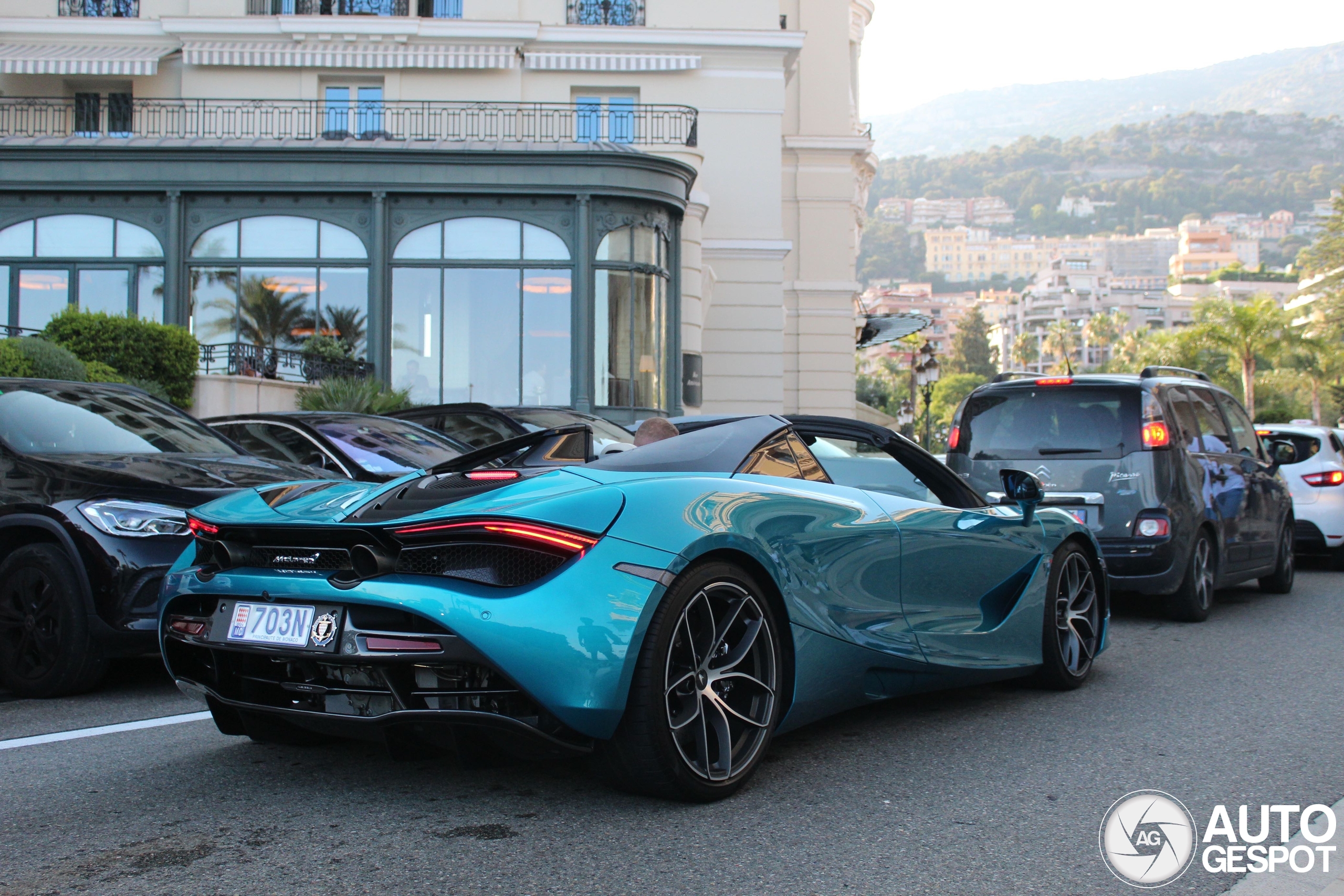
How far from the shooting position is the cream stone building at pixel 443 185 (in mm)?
22719

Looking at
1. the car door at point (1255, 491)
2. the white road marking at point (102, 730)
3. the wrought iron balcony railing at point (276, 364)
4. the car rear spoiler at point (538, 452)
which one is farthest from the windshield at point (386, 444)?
the wrought iron balcony railing at point (276, 364)

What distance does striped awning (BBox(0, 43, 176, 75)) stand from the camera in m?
26.5

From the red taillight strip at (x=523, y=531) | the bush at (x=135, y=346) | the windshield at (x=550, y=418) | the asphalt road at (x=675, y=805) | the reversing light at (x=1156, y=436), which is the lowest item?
the asphalt road at (x=675, y=805)

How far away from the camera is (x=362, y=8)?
28.1 m

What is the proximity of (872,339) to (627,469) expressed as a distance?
36.1 m

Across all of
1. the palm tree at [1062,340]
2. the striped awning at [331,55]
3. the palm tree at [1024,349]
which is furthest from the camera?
the palm tree at [1024,349]

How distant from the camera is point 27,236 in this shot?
22812 millimetres

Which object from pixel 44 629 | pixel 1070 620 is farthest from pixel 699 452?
pixel 44 629

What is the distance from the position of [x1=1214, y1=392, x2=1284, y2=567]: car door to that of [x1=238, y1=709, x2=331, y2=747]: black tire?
7.49 metres

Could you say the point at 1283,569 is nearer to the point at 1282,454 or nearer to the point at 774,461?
the point at 1282,454

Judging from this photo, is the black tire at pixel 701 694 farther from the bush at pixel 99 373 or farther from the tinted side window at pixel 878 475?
the bush at pixel 99 373

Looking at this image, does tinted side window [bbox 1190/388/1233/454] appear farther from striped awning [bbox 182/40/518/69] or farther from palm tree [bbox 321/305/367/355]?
striped awning [bbox 182/40/518/69]

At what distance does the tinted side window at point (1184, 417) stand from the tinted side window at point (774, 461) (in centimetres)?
487

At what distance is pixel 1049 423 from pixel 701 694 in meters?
5.61
